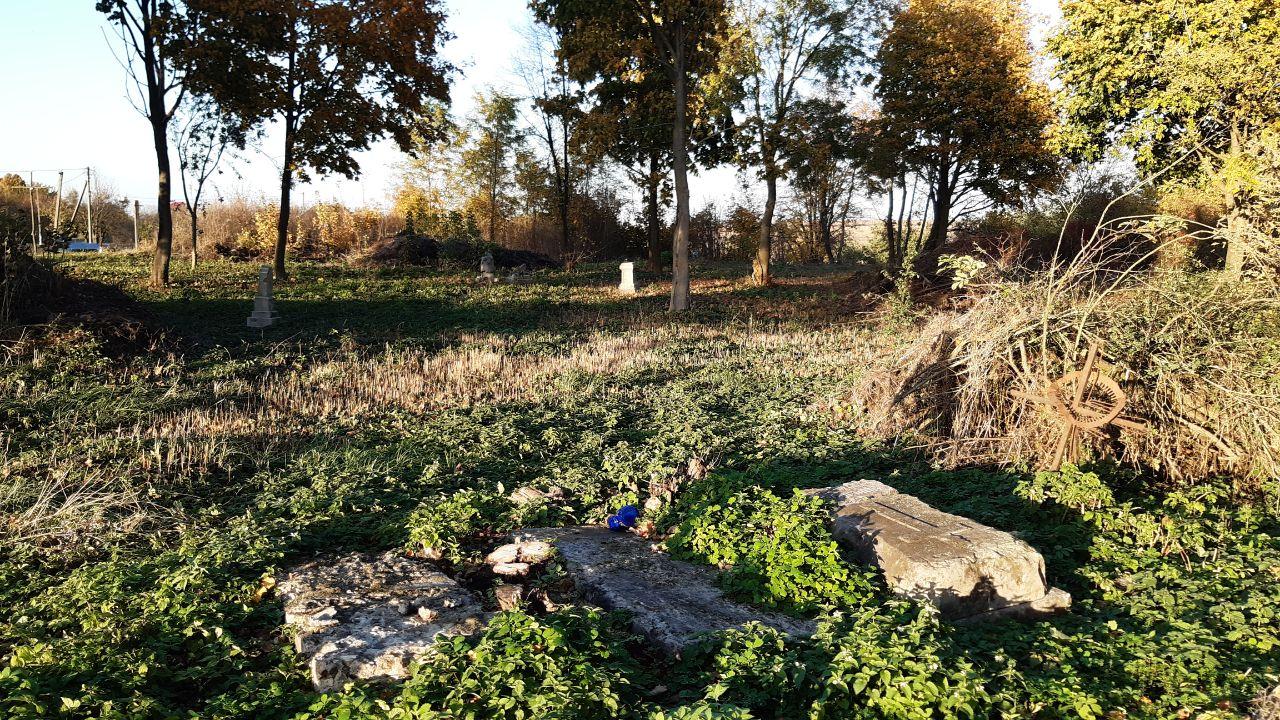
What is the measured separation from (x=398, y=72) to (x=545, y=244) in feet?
51.0

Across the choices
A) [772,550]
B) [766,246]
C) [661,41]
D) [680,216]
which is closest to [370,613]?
[772,550]

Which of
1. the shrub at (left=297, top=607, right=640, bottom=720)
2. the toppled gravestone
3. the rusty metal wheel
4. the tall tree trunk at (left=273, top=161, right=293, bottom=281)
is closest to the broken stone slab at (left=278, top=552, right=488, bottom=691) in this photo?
the shrub at (left=297, top=607, right=640, bottom=720)

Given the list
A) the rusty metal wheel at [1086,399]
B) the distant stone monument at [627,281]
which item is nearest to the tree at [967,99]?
the distant stone monument at [627,281]

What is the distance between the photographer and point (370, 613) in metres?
3.98

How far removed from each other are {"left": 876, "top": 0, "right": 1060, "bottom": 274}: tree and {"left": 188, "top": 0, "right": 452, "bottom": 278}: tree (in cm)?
1551

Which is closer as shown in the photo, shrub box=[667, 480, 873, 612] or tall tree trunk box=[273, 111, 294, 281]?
shrub box=[667, 480, 873, 612]

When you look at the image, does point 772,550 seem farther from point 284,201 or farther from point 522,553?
point 284,201

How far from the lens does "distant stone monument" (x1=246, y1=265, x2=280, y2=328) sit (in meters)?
13.7

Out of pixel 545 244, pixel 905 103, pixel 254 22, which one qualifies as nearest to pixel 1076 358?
pixel 254 22

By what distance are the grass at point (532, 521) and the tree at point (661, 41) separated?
292 inches

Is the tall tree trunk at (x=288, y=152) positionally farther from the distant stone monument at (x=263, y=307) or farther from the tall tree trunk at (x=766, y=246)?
the tall tree trunk at (x=766, y=246)

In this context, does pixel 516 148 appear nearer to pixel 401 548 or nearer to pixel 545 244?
pixel 545 244

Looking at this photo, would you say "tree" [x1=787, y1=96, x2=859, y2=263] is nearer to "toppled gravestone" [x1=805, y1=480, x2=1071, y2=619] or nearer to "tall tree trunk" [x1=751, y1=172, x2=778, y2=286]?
"tall tree trunk" [x1=751, y1=172, x2=778, y2=286]

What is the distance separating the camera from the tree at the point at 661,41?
16078mm
